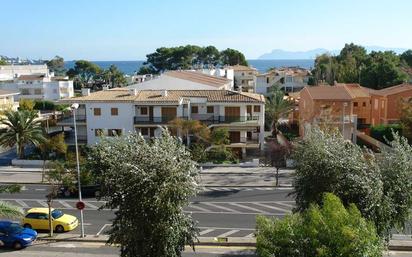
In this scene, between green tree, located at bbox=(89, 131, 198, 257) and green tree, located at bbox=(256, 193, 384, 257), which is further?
green tree, located at bbox=(89, 131, 198, 257)

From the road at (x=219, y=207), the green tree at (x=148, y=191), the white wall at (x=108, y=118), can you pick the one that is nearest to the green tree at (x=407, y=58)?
the white wall at (x=108, y=118)

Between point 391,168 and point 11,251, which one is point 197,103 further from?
point 391,168

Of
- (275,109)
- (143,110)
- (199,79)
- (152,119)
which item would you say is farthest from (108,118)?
(275,109)

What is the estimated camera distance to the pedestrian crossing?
104ft

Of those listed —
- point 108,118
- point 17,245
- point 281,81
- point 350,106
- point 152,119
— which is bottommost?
point 17,245

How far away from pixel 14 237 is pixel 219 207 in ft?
43.7

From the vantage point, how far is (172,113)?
50844mm

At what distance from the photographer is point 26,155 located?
51.4 m

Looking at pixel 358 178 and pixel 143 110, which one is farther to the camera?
pixel 143 110

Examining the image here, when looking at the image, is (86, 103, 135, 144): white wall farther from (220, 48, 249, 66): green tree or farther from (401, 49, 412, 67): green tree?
(220, 48, 249, 66): green tree

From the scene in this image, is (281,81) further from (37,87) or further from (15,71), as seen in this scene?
(15,71)

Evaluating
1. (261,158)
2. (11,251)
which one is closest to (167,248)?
(11,251)

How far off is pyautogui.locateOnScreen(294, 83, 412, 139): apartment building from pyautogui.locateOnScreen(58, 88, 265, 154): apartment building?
563 centimetres

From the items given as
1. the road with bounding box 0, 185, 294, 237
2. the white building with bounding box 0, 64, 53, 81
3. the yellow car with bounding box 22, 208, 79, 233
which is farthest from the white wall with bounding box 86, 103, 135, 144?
the white building with bounding box 0, 64, 53, 81
